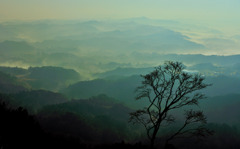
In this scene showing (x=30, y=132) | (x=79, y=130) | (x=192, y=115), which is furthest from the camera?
(x=79, y=130)

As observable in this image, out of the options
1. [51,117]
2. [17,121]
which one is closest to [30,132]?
[17,121]

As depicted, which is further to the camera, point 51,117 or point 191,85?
point 51,117

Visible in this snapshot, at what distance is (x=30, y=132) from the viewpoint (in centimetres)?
7081

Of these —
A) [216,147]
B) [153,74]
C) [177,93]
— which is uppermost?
[153,74]

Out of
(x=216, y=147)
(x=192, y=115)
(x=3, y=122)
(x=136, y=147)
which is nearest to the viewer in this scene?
(x=192, y=115)

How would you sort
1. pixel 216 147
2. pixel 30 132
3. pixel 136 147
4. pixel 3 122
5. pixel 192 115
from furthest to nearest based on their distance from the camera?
1. pixel 216 147
2. pixel 30 132
3. pixel 3 122
4. pixel 136 147
5. pixel 192 115

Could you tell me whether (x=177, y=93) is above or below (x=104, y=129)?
above

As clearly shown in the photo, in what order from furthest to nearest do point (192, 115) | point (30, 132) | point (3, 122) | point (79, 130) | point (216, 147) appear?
point (79, 130) < point (216, 147) < point (30, 132) < point (3, 122) < point (192, 115)

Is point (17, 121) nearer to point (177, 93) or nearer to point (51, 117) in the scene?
point (177, 93)

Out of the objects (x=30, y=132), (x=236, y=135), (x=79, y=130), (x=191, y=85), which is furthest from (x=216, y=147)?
(x=191, y=85)

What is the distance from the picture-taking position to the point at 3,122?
65875 mm

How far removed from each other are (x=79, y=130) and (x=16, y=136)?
121349mm

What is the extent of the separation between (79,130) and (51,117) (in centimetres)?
2837

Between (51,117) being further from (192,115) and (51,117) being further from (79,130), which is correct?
(192,115)
